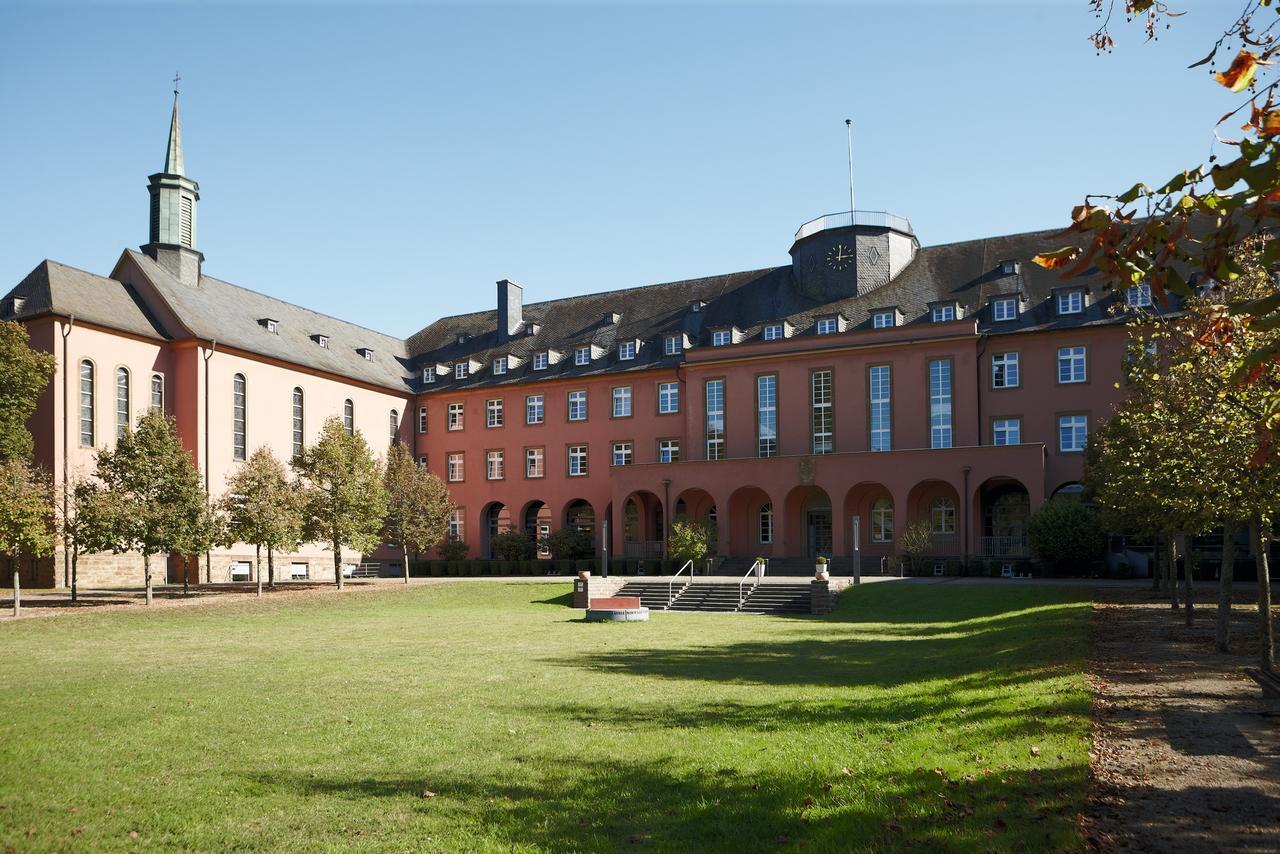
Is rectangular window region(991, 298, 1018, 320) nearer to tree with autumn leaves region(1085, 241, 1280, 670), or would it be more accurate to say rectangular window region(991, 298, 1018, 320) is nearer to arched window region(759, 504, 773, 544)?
arched window region(759, 504, 773, 544)

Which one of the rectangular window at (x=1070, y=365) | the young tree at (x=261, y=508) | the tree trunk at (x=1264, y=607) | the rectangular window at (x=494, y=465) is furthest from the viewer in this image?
the rectangular window at (x=494, y=465)

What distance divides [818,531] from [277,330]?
27.5 m

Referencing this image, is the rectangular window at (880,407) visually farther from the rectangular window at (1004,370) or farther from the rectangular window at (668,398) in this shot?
the rectangular window at (668,398)

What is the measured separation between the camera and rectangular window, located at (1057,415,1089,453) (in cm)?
4100

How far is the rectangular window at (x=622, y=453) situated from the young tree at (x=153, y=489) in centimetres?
2243

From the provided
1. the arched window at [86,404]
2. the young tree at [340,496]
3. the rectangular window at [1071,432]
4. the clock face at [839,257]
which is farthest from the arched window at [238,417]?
the rectangular window at [1071,432]

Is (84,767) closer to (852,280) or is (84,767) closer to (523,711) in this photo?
(523,711)

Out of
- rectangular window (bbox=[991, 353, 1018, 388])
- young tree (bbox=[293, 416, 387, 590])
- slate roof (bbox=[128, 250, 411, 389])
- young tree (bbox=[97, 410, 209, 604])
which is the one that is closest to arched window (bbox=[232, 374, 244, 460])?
slate roof (bbox=[128, 250, 411, 389])

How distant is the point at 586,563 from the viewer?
45.7 metres

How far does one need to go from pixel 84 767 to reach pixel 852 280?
42.5 m

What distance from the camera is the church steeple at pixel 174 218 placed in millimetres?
46875

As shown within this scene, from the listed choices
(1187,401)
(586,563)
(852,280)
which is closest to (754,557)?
(586,563)

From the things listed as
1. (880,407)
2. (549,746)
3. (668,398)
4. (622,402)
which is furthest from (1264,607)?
(622,402)

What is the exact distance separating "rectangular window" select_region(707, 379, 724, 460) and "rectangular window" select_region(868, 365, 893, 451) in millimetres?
6974
